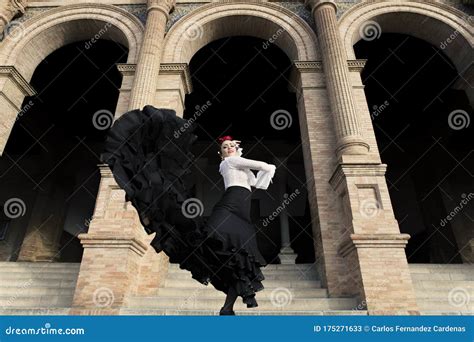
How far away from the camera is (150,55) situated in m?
8.71

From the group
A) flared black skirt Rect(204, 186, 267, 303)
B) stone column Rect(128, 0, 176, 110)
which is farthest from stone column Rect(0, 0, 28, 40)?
flared black skirt Rect(204, 186, 267, 303)

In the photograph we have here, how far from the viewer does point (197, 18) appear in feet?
32.6

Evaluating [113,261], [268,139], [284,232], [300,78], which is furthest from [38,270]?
[268,139]

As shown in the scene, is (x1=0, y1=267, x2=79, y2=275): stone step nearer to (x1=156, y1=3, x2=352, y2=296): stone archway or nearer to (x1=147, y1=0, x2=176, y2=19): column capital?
(x1=156, y1=3, x2=352, y2=296): stone archway

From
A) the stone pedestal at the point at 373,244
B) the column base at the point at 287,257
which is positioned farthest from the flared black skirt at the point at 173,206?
the column base at the point at 287,257

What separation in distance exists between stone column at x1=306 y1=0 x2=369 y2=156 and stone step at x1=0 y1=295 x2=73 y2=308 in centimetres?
642

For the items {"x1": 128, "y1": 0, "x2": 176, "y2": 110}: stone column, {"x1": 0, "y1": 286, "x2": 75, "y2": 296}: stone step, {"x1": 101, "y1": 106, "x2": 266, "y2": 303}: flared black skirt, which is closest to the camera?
{"x1": 101, "y1": 106, "x2": 266, "y2": 303}: flared black skirt

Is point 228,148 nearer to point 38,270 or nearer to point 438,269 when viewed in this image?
point 438,269

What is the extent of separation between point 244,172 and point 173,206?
3.02 feet

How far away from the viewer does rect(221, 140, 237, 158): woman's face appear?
Answer: 3.38m

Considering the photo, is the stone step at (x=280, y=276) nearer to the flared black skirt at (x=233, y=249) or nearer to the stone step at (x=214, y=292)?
the stone step at (x=214, y=292)

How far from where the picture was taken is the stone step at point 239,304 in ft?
18.8
